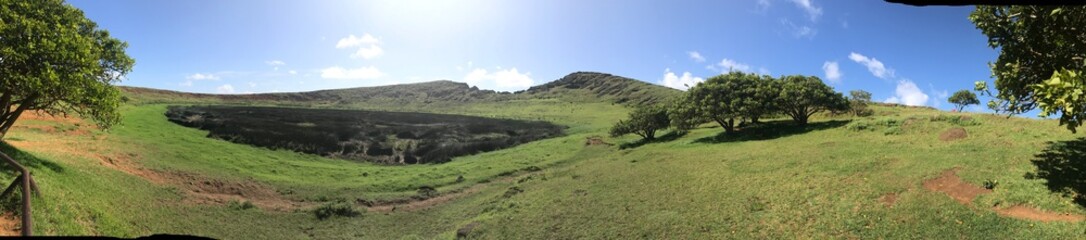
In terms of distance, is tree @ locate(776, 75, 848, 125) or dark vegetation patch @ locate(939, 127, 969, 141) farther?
tree @ locate(776, 75, 848, 125)

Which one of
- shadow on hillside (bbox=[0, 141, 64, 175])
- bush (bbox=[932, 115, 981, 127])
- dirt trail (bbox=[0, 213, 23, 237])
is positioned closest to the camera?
dirt trail (bbox=[0, 213, 23, 237])

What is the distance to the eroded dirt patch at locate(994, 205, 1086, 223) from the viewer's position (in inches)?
760

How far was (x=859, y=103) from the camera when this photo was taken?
67500 mm

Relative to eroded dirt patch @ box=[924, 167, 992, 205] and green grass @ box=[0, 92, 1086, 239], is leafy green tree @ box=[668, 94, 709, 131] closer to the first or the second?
green grass @ box=[0, 92, 1086, 239]

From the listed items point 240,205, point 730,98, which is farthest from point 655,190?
point 730,98

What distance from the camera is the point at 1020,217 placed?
20.5 metres

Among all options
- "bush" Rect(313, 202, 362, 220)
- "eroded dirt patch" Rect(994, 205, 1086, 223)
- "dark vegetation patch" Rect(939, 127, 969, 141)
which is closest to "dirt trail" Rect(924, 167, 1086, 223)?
"eroded dirt patch" Rect(994, 205, 1086, 223)

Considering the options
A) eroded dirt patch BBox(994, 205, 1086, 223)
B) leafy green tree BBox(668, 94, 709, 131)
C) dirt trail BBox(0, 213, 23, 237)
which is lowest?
dirt trail BBox(0, 213, 23, 237)

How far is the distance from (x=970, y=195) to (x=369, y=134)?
74109mm

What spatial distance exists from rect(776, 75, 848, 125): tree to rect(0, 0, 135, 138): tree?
176 ft

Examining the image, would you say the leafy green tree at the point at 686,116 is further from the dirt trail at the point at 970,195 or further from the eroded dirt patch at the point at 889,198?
the eroded dirt patch at the point at 889,198

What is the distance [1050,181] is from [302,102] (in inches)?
6929

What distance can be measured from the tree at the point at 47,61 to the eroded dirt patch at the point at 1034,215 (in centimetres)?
3934

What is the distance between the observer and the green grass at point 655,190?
22.8m
